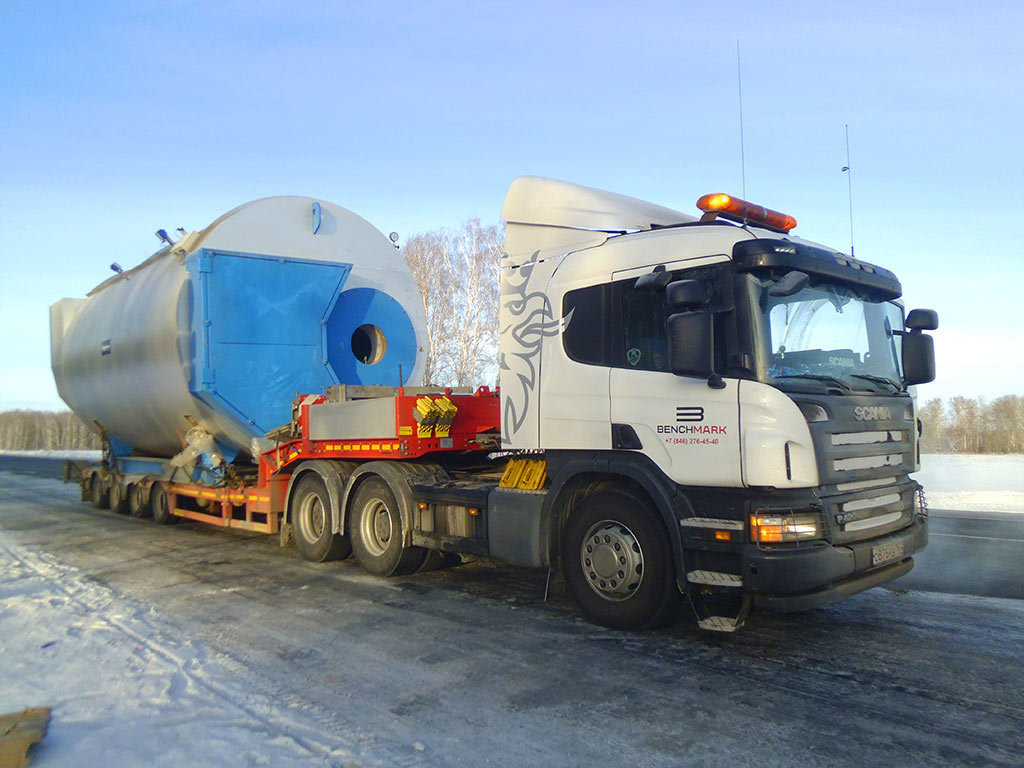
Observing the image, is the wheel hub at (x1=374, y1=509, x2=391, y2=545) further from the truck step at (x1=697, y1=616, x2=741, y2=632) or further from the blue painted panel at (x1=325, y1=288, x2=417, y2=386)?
the truck step at (x1=697, y1=616, x2=741, y2=632)

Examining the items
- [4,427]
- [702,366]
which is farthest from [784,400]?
[4,427]

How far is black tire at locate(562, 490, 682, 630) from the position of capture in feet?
17.9

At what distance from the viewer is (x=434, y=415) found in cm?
785

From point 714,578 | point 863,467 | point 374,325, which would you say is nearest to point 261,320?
point 374,325

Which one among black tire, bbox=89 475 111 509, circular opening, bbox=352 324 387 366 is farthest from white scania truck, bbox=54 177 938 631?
black tire, bbox=89 475 111 509

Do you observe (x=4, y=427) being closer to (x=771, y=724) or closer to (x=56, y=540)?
(x=56, y=540)

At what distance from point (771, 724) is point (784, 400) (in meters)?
1.94

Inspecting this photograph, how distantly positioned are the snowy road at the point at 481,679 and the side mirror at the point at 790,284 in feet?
7.97

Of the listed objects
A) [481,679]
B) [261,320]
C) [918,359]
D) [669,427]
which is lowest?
[481,679]

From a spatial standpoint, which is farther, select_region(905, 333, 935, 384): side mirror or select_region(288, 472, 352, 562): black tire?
select_region(288, 472, 352, 562): black tire

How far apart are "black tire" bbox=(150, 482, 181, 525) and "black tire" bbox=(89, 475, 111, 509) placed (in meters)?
2.48

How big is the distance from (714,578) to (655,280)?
2.12 m

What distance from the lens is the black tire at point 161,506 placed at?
12445mm

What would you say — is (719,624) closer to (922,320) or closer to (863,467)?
(863,467)
